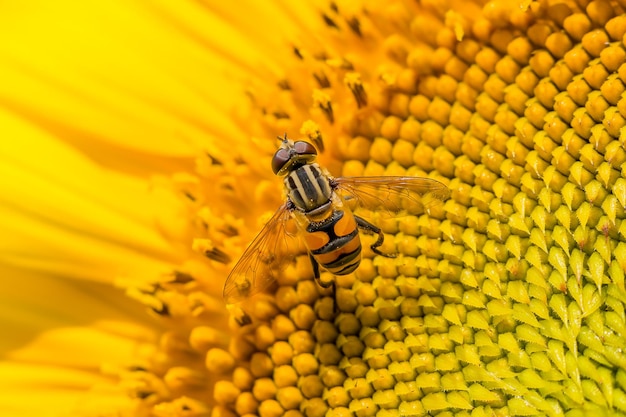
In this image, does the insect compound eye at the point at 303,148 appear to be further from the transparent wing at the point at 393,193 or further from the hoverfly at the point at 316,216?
the transparent wing at the point at 393,193

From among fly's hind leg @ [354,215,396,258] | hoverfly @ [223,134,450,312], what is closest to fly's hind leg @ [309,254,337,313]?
hoverfly @ [223,134,450,312]

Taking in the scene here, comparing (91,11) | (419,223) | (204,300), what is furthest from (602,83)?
(91,11)

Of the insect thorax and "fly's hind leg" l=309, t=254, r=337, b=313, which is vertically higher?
the insect thorax

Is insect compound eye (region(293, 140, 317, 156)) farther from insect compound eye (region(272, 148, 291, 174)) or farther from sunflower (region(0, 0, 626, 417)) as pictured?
sunflower (region(0, 0, 626, 417))

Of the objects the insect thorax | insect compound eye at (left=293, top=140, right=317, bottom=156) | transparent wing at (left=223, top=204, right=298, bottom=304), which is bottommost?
transparent wing at (left=223, top=204, right=298, bottom=304)

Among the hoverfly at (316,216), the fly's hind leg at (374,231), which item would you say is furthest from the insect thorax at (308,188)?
the fly's hind leg at (374,231)

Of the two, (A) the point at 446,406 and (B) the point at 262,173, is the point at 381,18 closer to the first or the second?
(B) the point at 262,173

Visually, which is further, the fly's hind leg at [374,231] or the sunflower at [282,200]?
the fly's hind leg at [374,231]
